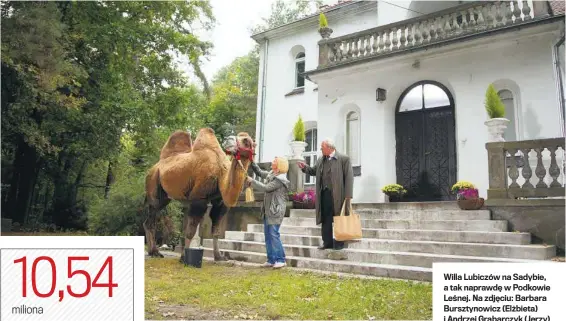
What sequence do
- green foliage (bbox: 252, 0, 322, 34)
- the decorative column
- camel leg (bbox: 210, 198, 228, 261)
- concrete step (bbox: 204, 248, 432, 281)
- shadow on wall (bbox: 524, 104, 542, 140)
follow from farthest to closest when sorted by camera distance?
green foliage (bbox: 252, 0, 322, 34)
the decorative column
shadow on wall (bbox: 524, 104, 542, 140)
camel leg (bbox: 210, 198, 228, 261)
concrete step (bbox: 204, 248, 432, 281)

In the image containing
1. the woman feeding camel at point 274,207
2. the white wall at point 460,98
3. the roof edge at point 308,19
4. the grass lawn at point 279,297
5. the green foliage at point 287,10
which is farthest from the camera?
the green foliage at point 287,10

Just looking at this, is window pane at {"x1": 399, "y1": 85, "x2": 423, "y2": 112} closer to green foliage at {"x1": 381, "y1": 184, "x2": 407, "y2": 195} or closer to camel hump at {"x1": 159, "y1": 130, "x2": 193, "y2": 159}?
green foliage at {"x1": 381, "y1": 184, "x2": 407, "y2": 195}

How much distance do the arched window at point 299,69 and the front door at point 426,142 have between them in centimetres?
544

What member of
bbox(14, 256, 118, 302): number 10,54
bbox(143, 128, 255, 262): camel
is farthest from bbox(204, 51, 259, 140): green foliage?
bbox(14, 256, 118, 302): number 10,54

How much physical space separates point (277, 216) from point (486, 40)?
6420 mm

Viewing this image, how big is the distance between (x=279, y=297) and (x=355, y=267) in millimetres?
1937

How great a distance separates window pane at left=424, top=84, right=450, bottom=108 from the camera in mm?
10750

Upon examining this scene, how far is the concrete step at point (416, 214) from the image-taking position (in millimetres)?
7289

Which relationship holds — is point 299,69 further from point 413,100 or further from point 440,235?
point 440,235

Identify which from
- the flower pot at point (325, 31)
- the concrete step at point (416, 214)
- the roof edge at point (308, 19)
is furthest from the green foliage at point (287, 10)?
the concrete step at point (416, 214)

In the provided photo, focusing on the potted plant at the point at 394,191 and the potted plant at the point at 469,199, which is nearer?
the potted plant at the point at 469,199

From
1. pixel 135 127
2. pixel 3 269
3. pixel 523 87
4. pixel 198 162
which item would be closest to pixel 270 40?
pixel 135 127

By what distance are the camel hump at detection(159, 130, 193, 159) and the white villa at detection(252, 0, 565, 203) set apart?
500 cm

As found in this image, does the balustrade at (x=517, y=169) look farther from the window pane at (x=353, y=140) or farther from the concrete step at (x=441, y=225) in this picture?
the window pane at (x=353, y=140)
